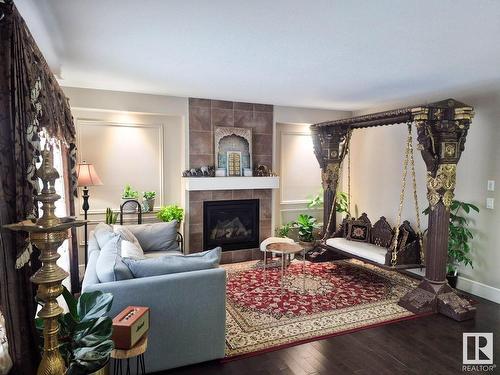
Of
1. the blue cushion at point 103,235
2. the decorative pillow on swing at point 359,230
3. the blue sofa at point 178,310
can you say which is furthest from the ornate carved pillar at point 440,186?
the blue cushion at point 103,235

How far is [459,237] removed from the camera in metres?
4.06

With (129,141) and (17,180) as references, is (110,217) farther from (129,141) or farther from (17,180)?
(17,180)

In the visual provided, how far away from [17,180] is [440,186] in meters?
3.74

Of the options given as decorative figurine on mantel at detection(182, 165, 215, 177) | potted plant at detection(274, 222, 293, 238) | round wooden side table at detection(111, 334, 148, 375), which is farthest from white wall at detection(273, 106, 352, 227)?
round wooden side table at detection(111, 334, 148, 375)

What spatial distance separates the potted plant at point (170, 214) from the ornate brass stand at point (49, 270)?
Result: 3.27 m

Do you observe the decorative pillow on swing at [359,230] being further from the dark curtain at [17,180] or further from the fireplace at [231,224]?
the dark curtain at [17,180]

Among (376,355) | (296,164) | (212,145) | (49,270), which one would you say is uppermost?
(212,145)

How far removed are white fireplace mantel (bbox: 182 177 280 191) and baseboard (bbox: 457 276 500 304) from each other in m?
2.93

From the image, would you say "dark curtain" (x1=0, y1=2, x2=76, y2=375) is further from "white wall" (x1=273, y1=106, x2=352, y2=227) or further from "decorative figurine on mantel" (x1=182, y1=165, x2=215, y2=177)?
"white wall" (x1=273, y1=106, x2=352, y2=227)

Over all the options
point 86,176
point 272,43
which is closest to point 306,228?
point 86,176

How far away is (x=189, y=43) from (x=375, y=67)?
1832 mm

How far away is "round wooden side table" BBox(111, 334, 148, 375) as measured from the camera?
6.30ft

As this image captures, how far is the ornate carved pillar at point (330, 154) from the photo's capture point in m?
5.01

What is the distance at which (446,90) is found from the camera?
414 cm
